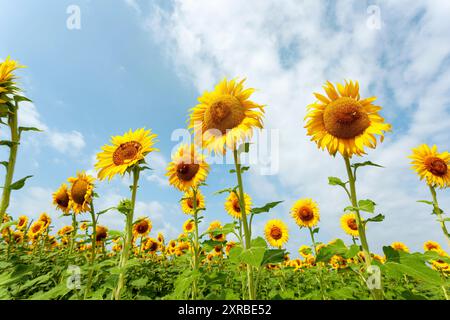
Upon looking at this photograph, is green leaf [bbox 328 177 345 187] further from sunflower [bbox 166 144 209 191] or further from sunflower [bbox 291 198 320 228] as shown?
sunflower [bbox 291 198 320 228]

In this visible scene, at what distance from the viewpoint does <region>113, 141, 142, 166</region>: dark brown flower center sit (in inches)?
136

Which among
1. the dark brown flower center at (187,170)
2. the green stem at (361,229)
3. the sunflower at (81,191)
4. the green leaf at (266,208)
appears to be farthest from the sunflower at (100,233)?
the green stem at (361,229)

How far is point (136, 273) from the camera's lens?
6438 mm

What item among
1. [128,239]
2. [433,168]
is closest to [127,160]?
[128,239]

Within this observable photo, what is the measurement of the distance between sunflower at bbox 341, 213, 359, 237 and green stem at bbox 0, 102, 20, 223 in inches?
328

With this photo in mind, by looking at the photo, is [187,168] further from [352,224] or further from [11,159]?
[352,224]

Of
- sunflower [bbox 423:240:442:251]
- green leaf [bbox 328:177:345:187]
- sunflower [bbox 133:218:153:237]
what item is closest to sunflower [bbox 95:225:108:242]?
sunflower [bbox 133:218:153:237]

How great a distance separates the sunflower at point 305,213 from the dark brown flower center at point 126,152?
6539 mm

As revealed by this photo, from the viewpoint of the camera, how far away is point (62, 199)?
5.64m

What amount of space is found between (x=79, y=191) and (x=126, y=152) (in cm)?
157
